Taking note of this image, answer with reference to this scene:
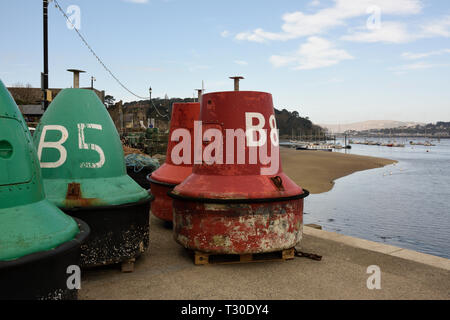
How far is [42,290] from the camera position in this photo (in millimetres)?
2676

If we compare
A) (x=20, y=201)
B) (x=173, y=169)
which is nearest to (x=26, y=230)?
(x=20, y=201)

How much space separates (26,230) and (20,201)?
0.25 m

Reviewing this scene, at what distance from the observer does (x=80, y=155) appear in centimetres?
472

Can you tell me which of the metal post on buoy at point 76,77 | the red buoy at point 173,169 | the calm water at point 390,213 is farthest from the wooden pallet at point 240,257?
the calm water at point 390,213

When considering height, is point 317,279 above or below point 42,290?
below

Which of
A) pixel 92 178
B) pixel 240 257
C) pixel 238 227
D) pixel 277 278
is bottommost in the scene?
pixel 277 278

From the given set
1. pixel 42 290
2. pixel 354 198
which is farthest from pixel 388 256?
pixel 354 198

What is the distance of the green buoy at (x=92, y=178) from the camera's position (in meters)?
4.52

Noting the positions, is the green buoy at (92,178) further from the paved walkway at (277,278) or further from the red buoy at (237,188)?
the red buoy at (237,188)

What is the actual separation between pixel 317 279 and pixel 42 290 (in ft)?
10.3

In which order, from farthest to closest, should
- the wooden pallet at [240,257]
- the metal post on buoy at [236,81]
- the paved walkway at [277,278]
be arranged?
the metal post on buoy at [236,81], the wooden pallet at [240,257], the paved walkway at [277,278]

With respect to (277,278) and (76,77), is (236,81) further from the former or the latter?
(277,278)
